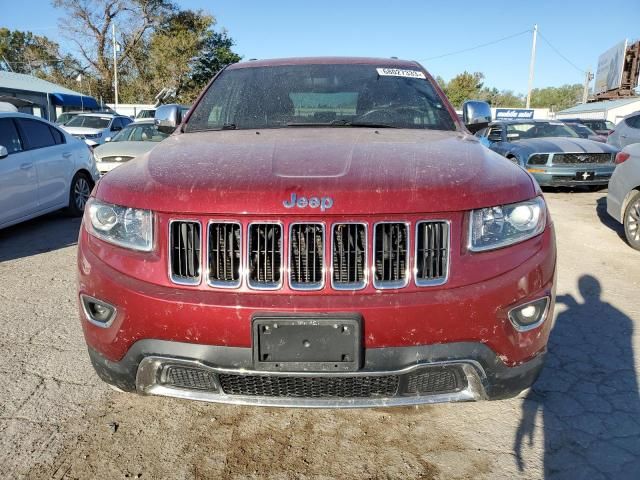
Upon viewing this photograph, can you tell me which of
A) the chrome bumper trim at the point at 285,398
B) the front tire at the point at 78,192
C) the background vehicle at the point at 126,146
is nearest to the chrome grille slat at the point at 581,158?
the background vehicle at the point at 126,146

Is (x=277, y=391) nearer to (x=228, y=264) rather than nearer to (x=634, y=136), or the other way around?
(x=228, y=264)

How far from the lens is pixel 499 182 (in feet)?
6.75

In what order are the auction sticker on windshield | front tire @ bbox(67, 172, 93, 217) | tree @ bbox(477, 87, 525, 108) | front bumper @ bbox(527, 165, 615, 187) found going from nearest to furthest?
the auction sticker on windshield
front tire @ bbox(67, 172, 93, 217)
front bumper @ bbox(527, 165, 615, 187)
tree @ bbox(477, 87, 525, 108)

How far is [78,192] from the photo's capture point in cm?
791

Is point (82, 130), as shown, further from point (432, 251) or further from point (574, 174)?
point (432, 251)

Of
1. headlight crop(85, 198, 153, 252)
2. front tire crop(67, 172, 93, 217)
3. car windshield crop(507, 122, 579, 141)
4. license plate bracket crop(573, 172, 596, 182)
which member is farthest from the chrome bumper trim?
car windshield crop(507, 122, 579, 141)

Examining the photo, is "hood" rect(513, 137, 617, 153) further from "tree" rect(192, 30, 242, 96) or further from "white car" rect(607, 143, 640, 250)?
"tree" rect(192, 30, 242, 96)

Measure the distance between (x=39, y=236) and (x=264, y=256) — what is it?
5.96 metres

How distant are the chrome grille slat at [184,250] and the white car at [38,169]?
199 inches

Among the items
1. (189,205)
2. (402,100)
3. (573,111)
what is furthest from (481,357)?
(573,111)

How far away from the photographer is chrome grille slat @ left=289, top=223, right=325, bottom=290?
1.90m

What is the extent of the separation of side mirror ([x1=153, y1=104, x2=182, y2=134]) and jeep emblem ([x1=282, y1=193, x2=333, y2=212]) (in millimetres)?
1973

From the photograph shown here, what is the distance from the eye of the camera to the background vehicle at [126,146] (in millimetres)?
10648

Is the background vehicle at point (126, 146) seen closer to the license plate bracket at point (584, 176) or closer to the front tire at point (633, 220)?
the front tire at point (633, 220)
